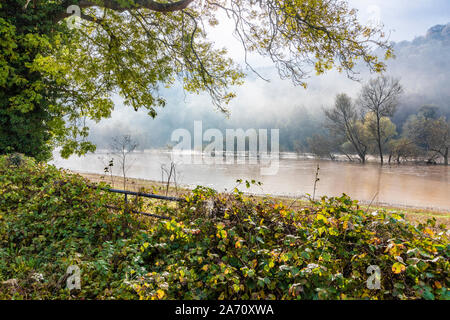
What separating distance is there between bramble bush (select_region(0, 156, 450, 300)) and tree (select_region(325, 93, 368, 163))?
143ft

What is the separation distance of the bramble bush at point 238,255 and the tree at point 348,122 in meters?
43.6

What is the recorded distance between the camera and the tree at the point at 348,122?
142 feet

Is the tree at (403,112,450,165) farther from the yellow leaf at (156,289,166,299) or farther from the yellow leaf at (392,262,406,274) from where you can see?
the yellow leaf at (156,289,166,299)

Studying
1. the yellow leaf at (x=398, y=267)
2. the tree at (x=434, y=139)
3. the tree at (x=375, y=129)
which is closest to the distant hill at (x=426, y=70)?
the tree at (x=434, y=139)

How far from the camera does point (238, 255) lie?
11.5ft

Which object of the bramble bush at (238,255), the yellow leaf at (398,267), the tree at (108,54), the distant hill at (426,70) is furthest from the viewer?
the distant hill at (426,70)

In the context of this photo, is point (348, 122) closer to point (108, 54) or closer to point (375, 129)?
point (375, 129)

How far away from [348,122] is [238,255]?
47.0 meters

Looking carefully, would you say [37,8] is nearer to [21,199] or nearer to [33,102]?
[33,102]

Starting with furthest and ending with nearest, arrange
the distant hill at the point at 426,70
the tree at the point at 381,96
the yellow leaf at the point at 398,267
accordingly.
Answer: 1. the distant hill at the point at 426,70
2. the tree at the point at 381,96
3. the yellow leaf at the point at 398,267

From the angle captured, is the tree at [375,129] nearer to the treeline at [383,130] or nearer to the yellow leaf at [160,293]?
the treeline at [383,130]

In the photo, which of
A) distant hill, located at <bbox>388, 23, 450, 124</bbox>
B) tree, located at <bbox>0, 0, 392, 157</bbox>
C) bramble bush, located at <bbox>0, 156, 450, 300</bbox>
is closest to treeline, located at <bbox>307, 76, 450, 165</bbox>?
tree, located at <bbox>0, 0, 392, 157</bbox>
